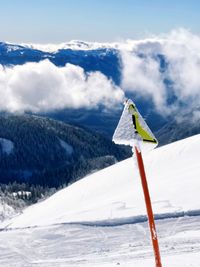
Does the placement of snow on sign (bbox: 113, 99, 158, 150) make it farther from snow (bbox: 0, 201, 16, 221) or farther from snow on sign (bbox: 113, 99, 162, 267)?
snow (bbox: 0, 201, 16, 221)

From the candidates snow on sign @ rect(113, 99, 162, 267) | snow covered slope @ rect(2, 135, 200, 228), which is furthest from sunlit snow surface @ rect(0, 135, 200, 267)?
snow on sign @ rect(113, 99, 162, 267)

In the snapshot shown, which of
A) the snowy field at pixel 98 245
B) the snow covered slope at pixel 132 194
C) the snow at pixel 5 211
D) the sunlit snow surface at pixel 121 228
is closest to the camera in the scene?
the snowy field at pixel 98 245

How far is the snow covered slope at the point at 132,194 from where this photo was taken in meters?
28.5

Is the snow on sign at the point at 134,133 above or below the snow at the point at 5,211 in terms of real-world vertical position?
below

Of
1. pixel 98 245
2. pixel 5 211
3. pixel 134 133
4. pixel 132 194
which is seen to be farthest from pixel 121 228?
pixel 5 211

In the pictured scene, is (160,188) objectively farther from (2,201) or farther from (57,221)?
(2,201)

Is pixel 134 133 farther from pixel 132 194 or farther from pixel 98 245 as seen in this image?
pixel 132 194

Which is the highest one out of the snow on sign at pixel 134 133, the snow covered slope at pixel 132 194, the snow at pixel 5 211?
the snow at pixel 5 211

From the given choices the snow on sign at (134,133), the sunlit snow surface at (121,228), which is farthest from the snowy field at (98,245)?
the snow on sign at (134,133)

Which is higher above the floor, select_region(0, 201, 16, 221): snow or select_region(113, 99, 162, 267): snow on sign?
select_region(0, 201, 16, 221): snow

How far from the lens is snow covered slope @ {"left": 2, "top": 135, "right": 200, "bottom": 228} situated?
28.5 metres

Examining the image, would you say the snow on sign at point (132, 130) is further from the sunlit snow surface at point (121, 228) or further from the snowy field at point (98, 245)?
the snowy field at point (98, 245)

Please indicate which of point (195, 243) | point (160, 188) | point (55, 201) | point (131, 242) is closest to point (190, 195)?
point (160, 188)

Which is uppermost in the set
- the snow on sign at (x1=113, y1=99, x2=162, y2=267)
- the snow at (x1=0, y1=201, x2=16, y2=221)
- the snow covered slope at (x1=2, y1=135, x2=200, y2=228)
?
the snow at (x1=0, y1=201, x2=16, y2=221)
